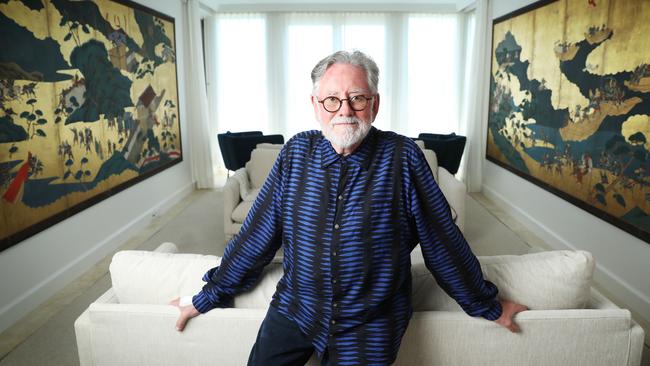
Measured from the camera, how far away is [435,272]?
137cm

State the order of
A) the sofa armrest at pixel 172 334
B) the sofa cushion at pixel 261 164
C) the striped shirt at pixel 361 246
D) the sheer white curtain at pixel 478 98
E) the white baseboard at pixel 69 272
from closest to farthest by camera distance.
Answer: the striped shirt at pixel 361 246
the sofa armrest at pixel 172 334
the white baseboard at pixel 69 272
the sofa cushion at pixel 261 164
the sheer white curtain at pixel 478 98

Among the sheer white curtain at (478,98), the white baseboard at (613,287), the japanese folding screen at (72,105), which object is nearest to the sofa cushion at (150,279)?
the japanese folding screen at (72,105)

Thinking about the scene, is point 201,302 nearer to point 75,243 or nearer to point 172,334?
point 172,334

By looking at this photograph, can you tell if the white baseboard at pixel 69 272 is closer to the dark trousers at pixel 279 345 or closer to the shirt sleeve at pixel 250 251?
the shirt sleeve at pixel 250 251

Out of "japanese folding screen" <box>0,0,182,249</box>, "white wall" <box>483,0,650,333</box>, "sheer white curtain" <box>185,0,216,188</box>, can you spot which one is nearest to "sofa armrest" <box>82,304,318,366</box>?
"japanese folding screen" <box>0,0,182,249</box>

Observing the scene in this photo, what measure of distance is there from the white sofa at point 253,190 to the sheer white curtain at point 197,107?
6.43ft

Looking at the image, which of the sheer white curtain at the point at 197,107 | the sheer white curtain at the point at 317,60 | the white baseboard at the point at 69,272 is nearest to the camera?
the white baseboard at the point at 69,272

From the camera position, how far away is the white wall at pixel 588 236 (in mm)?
2809

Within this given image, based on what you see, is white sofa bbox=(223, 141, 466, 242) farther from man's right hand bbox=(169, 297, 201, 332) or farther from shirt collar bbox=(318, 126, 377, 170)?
shirt collar bbox=(318, 126, 377, 170)

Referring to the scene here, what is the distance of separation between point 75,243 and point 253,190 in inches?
55.3

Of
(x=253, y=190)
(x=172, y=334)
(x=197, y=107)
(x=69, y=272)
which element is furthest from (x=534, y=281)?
(x=197, y=107)

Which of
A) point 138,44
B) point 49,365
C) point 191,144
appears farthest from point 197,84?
point 49,365

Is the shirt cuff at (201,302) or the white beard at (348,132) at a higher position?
the white beard at (348,132)

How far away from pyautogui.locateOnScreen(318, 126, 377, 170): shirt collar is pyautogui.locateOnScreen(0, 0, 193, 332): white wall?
2.29 metres
